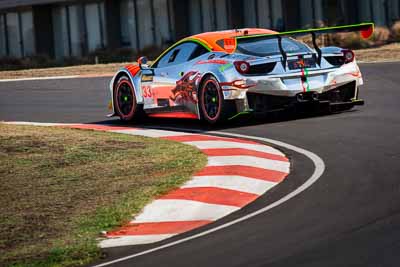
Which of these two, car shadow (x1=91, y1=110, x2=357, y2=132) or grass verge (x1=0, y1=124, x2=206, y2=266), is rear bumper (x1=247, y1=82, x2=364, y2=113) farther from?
grass verge (x1=0, y1=124, x2=206, y2=266)

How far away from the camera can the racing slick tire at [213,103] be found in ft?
48.3

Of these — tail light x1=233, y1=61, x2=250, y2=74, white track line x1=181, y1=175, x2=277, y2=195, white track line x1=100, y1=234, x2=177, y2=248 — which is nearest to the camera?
white track line x1=100, y1=234, x2=177, y2=248

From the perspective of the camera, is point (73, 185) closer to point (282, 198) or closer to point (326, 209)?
point (282, 198)

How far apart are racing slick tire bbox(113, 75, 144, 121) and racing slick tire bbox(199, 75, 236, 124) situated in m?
1.83

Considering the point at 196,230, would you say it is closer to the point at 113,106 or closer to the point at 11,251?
the point at 11,251

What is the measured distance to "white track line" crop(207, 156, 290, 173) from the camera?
11.1m

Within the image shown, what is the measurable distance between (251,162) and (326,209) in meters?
3.15

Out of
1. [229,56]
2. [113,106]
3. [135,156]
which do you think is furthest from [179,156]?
[113,106]

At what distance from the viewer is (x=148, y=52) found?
144ft

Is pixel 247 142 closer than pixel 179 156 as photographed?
No

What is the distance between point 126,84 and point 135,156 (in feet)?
14.7

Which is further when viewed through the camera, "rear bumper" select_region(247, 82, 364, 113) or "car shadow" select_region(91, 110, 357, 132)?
"car shadow" select_region(91, 110, 357, 132)

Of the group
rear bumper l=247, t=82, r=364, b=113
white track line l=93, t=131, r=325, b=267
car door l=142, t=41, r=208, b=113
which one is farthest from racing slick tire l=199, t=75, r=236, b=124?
white track line l=93, t=131, r=325, b=267

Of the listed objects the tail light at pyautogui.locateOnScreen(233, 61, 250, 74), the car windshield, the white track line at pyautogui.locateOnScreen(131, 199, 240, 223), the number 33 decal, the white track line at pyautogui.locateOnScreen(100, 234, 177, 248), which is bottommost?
the white track line at pyautogui.locateOnScreen(100, 234, 177, 248)
